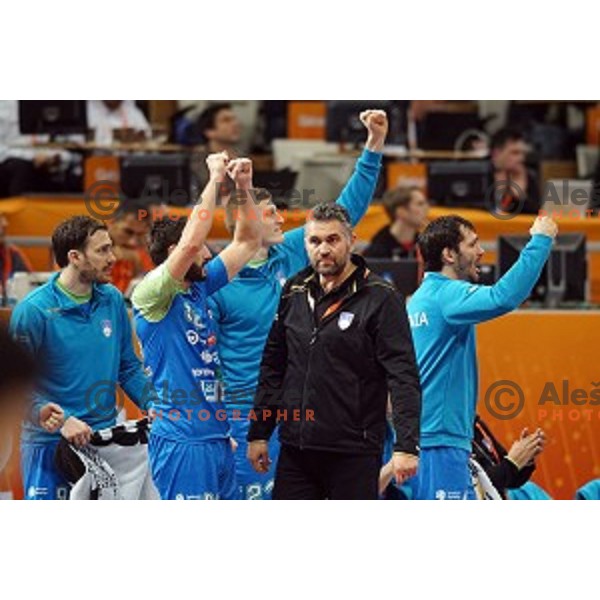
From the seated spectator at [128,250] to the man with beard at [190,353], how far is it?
1.04m

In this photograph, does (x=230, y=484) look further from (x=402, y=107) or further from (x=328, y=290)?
(x=402, y=107)

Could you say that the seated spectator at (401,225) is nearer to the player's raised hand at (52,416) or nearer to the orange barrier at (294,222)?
the orange barrier at (294,222)

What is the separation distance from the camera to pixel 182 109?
44.9 ft

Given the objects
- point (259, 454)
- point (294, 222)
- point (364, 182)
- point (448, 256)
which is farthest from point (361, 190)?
point (259, 454)

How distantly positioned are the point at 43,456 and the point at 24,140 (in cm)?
482

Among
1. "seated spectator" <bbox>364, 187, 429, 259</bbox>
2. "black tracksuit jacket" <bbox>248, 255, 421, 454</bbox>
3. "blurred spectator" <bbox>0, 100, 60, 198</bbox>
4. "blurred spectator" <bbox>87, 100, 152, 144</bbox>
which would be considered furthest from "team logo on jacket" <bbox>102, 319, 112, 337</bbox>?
"blurred spectator" <bbox>87, 100, 152, 144</bbox>

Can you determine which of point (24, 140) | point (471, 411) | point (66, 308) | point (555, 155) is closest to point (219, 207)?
point (66, 308)

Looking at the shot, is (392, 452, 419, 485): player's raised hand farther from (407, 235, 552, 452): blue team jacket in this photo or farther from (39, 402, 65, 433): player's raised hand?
(39, 402, 65, 433): player's raised hand

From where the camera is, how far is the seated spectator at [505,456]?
27.7 ft

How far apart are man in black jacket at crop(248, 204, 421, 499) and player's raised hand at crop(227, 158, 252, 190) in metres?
0.42

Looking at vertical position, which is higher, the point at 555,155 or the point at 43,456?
the point at 555,155

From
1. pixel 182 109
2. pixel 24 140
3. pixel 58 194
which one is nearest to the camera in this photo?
pixel 58 194

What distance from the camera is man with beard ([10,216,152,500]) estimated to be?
8055mm

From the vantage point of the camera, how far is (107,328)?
819 cm
